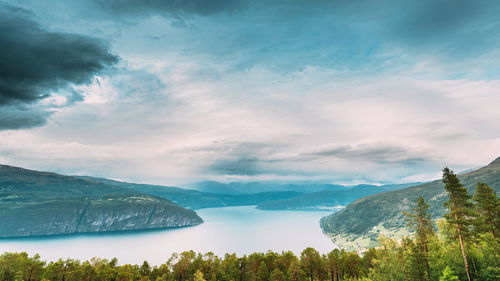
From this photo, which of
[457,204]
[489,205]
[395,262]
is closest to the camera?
[457,204]

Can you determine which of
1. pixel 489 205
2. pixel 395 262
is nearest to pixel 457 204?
pixel 395 262

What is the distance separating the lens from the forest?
45.5 m

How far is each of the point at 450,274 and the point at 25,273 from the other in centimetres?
9810

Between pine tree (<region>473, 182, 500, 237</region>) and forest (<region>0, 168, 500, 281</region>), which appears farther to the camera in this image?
pine tree (<region>473, 182, 500, 237</region>)

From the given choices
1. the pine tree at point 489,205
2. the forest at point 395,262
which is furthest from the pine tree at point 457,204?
the pine tree at point 489,205

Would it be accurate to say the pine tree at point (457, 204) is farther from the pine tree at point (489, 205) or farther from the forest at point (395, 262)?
the pine tree at point (489, 205)

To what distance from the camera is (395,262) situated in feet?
164

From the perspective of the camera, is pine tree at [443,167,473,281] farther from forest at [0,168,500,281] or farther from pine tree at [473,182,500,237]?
pine tree at [473,182,500,237]

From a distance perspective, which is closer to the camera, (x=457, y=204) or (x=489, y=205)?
(x=457, y=204)

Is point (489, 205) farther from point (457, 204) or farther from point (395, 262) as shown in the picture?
point (395, 262)

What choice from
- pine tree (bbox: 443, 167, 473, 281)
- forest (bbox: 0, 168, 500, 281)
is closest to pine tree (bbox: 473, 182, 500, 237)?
forest (bbox: 0, 168, 500, 281)

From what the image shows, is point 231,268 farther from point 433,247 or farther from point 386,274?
point 433,247

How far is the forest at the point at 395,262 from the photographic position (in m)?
45.5

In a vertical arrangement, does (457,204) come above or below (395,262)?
above
